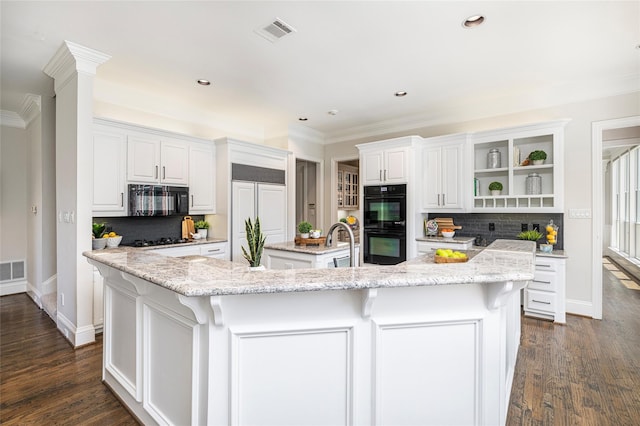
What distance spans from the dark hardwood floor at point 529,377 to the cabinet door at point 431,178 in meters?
1.85

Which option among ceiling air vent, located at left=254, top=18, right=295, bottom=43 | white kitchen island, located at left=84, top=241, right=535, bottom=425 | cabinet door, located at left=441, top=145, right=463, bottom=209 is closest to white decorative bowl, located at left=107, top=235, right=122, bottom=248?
white kitchen island, located at left=84, top=241, right=535, bottom=425

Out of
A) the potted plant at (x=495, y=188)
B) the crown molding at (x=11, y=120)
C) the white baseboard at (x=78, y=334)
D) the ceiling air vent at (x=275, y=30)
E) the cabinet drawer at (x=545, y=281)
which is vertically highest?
the ceiling air vent at (x=275, y=30)

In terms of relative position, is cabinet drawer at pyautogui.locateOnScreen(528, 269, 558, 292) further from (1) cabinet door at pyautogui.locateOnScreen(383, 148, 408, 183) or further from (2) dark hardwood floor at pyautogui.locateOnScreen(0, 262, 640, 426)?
(1) cabinet door at pyautogui.locateOnScreen(383, 148, 408, 183)

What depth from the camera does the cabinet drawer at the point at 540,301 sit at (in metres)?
3.62

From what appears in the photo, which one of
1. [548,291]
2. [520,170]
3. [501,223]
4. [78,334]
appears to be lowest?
[78,334]

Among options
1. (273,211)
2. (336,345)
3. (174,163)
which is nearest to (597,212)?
(336,345)

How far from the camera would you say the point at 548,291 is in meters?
3.64

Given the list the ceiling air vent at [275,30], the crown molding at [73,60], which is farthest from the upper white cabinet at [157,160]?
the ceiling air vent at [275,30]

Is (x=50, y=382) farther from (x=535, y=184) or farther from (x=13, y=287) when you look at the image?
(x=535, y=184)

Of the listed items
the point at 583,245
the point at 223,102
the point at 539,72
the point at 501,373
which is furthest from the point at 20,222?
the point at 583,245

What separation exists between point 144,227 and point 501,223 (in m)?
4.80

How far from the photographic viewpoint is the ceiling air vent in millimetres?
2505

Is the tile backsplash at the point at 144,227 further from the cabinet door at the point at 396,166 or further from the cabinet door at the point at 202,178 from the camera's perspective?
the cabinet door at the point at 396,166

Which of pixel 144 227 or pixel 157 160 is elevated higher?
pixel 157 160
